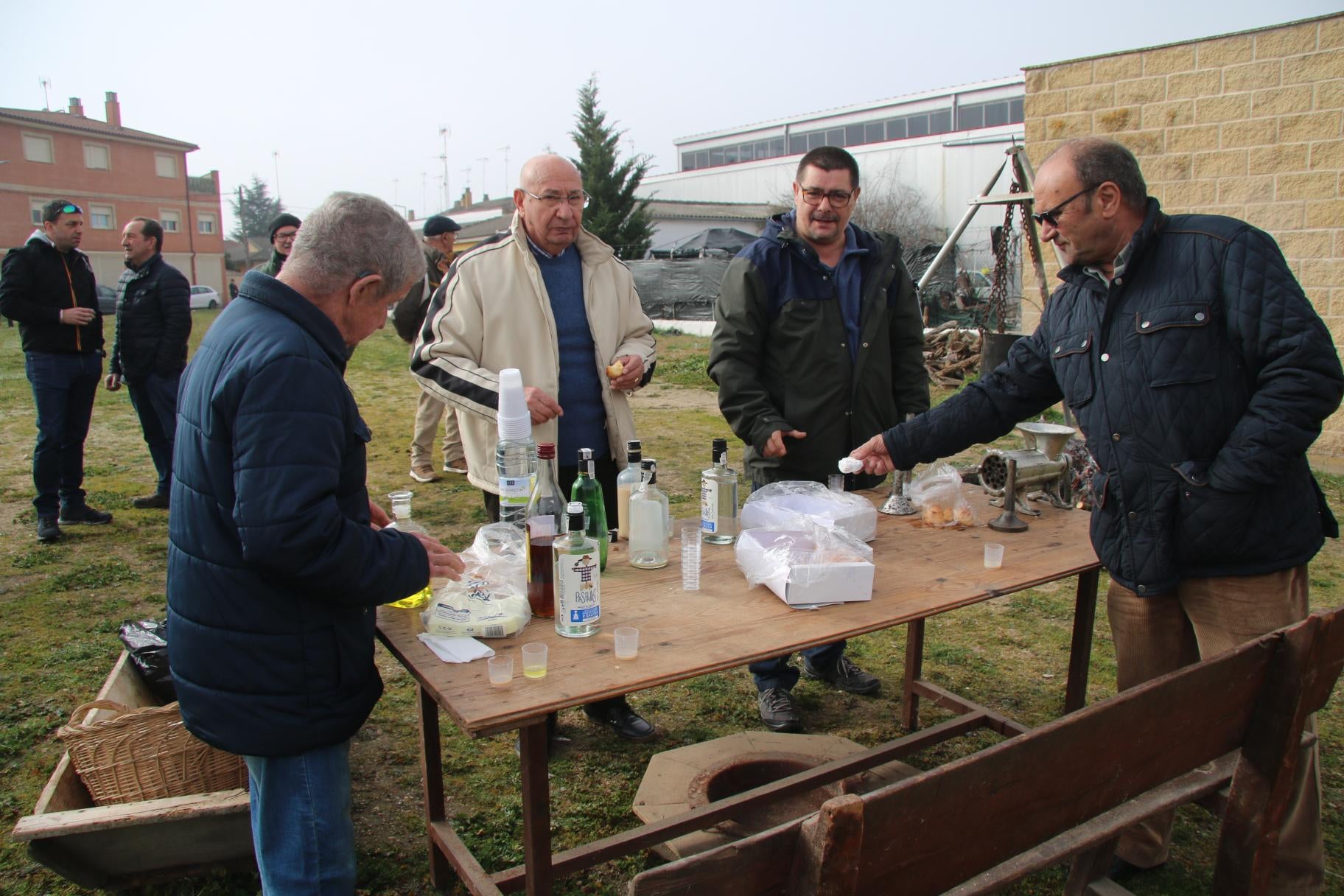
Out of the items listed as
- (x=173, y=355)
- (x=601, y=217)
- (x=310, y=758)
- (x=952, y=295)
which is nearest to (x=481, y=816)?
(x=310, y=758)

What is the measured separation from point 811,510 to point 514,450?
0.88 m

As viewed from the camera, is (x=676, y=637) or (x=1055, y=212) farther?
(x=1055, y=212)

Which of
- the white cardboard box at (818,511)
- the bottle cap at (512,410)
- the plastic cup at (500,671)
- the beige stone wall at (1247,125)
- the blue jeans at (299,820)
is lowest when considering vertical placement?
the blue jeans at (299,820)

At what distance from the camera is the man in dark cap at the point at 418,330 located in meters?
6.48

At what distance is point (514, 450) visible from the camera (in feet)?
8.16

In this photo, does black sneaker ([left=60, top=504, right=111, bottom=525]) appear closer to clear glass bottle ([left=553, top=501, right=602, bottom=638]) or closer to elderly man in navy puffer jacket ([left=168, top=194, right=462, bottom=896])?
elderly man in navy puffer jacket ([left=168, top=194, right=462, bottom=896])

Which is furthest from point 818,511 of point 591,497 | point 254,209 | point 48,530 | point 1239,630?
point 254,209

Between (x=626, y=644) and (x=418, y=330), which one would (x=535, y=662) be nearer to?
(x=626, y=644)

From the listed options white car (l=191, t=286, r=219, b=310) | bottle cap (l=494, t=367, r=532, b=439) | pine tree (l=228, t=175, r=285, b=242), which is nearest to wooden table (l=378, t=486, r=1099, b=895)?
bottle cap (l=494, t=367, r=532, b=439)

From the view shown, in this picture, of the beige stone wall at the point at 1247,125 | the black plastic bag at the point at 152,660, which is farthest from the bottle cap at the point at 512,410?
the beige stone wall at the point at 1247,125

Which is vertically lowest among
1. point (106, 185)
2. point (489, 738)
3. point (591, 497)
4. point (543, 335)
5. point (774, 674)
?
point (489, 738)

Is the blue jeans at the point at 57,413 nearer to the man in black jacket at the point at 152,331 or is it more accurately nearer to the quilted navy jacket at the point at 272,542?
the man in black jacket at the point at 152,331

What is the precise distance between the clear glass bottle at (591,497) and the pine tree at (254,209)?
88.9m

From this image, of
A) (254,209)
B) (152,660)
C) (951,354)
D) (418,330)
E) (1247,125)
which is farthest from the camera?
(254,209)
